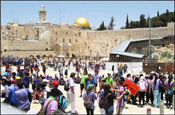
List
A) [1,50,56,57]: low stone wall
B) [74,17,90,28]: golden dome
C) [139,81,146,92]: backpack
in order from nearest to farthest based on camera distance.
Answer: [139,81,146,92]: backpack
[1,50,56,57]: low stone wall
[74,17,90,28]: golden dome

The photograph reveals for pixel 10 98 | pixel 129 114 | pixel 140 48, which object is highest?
pixel 140 48

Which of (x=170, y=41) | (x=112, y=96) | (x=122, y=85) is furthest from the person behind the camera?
(x=170, y=41)

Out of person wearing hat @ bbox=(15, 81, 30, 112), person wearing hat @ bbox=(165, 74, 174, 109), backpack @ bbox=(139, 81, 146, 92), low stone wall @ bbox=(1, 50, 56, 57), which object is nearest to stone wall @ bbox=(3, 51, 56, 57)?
low stone wall @ bbox=(1, 50, 56, 57)

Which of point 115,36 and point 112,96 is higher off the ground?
point 115,36

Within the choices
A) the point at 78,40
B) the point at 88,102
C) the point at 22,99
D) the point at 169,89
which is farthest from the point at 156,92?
the point at 78,40

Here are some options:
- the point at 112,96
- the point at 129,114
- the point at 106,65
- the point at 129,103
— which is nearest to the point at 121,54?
the point at 106,65

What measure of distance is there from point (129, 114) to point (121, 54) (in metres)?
18.2

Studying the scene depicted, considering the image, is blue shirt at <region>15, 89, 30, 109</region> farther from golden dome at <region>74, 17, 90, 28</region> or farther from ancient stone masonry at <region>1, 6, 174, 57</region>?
golden dome at <region>74, 17, 90, 28</region>

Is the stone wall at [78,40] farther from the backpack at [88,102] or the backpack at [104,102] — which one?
the backpack at [104,102]

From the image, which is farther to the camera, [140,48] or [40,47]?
[40,47]

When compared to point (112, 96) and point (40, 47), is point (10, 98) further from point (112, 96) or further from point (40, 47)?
point (40, 47)

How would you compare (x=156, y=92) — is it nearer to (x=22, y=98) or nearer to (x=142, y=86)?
(x=142, y=86)

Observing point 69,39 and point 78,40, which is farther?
point 78,40

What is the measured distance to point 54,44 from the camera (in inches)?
1655
